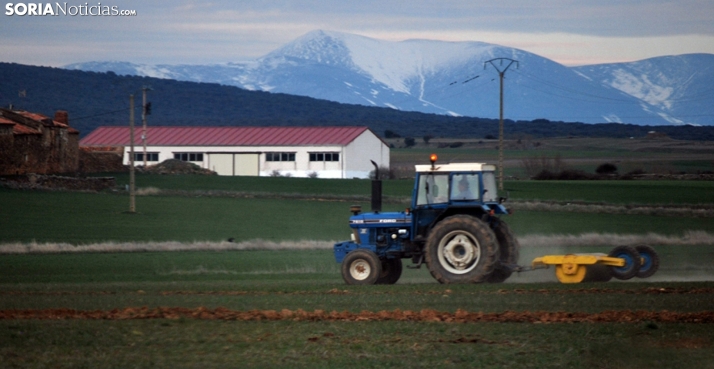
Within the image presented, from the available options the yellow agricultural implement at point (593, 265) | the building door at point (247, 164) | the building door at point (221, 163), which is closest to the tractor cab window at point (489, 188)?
the yellow agricultural implement at point (593, 265)

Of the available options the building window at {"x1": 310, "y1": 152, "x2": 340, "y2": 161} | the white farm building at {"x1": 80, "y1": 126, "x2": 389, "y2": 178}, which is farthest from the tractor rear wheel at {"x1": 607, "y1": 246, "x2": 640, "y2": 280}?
the building window at {"x1": 310, "y1": 152, "x2": 340, "y2": 161}

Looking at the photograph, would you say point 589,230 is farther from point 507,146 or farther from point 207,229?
point 507,146

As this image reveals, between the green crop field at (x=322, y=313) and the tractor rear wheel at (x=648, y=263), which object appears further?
the tractor rear wheel at (x=648, y=263)

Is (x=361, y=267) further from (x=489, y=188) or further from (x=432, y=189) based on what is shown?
(x=489, y=188)

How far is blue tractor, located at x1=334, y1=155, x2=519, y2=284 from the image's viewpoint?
57.5ft

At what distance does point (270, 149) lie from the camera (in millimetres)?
86938

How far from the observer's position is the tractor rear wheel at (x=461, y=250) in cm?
1725

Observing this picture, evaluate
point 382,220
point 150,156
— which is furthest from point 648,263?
point 150,156

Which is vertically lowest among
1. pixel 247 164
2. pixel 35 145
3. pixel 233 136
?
pixel 247 164

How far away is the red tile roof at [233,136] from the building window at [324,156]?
94 centimetres

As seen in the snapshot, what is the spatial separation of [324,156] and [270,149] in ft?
18.0

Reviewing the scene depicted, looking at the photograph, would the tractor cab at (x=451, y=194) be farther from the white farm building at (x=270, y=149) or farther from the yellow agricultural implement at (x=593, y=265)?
the white farm building at (x=270, y=149)

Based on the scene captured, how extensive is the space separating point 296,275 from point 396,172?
51.4m

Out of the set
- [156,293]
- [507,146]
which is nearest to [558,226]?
[156,293]
